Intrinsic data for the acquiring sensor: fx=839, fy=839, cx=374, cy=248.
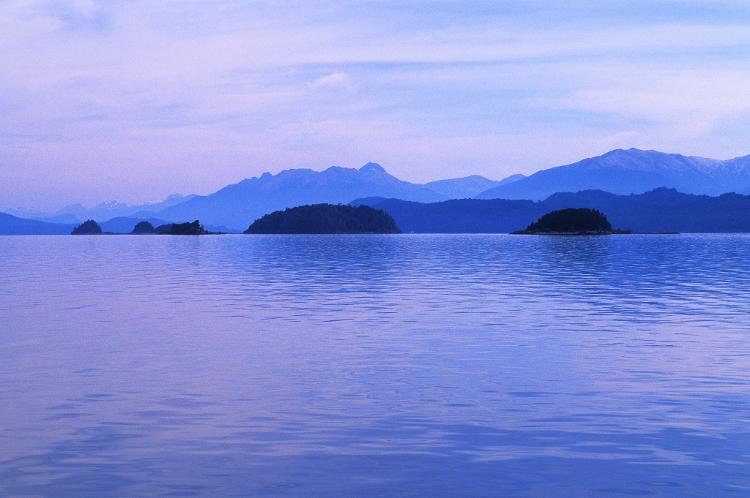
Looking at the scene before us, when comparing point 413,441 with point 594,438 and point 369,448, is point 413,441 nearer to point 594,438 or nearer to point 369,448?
point 369,448

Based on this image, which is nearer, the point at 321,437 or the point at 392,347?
the point at 321,437

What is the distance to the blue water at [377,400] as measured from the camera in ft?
59.7

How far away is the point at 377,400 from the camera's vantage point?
25703mm

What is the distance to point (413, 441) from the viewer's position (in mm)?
20844

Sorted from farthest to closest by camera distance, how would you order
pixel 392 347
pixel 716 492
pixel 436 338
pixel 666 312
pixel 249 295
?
pixel 249 295
pixel 666 312
pixel 436 338
pixel 392 347
pixel 716 492

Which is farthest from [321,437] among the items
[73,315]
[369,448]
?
[73,315]

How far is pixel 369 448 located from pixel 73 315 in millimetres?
36162

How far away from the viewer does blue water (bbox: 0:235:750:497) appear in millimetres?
18203

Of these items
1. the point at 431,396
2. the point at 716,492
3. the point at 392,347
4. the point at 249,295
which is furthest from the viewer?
the point at 249,295

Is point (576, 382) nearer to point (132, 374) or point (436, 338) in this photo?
point (436, 338)

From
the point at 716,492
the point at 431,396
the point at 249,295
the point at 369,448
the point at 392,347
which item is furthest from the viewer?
the point at 249,295

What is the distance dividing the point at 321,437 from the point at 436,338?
1909 cm

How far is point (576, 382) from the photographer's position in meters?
28.5

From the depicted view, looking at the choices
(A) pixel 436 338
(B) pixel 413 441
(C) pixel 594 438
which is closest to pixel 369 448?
(B) pixel 413 441
